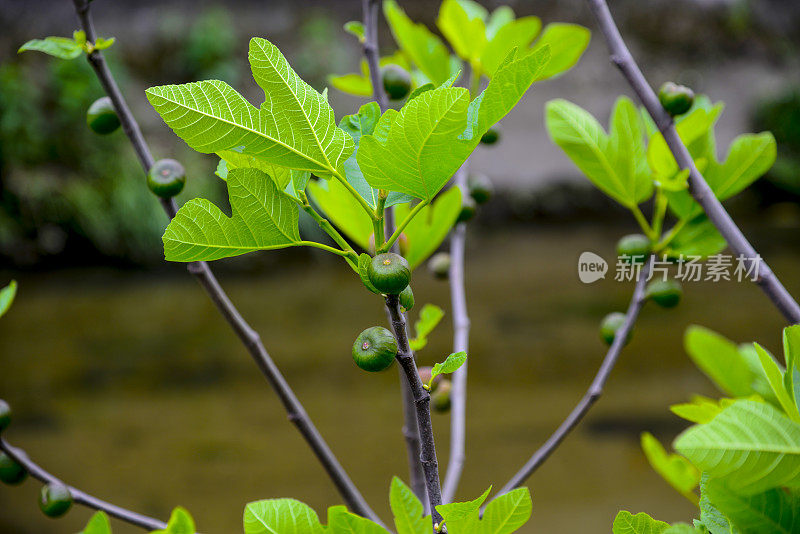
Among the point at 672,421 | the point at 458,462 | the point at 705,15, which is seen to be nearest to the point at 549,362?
the point at 672,421

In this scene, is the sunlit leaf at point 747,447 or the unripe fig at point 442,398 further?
the unripe fig at point 442,398

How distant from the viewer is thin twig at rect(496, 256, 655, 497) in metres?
0.38

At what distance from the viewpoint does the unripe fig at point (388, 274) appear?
7.1 inches

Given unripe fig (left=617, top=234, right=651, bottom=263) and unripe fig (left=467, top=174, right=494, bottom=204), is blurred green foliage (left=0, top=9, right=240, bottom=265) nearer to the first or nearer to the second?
unripe fig (left=467, top=174, right=494, bottom=204)

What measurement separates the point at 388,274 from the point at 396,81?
0.72 feet

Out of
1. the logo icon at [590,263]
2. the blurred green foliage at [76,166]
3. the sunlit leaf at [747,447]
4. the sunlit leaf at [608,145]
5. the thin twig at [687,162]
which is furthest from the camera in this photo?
the blurred green foliage at [76,166]

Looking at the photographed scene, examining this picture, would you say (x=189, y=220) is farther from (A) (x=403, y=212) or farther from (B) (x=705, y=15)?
(B) (x=705, y=15)

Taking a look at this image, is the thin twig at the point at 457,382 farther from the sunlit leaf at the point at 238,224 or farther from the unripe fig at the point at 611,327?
the sunlit leaf at the point at 238,224

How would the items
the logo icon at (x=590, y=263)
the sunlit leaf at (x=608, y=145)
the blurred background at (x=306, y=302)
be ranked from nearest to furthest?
1. the sunlit leaf at (x=608, y=145)
2. the logo icon at (x=590, y=263)
3. the blurred background at (x=306, y=302)

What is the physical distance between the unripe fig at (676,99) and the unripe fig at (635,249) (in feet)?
0.33

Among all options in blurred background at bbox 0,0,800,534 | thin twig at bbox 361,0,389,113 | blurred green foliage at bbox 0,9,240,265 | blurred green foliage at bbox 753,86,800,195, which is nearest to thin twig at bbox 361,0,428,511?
thin twig at bbox 361,0,389,113

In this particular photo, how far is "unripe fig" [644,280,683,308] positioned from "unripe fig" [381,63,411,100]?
0.68 feet

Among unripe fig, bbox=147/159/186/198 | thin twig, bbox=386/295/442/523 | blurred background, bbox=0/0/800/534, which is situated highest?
blurred background, bbox=0/0/800/534

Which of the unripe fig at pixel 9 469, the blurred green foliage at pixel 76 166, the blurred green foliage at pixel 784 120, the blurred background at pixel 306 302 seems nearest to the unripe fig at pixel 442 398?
the unripe fig at pixel 9 469
